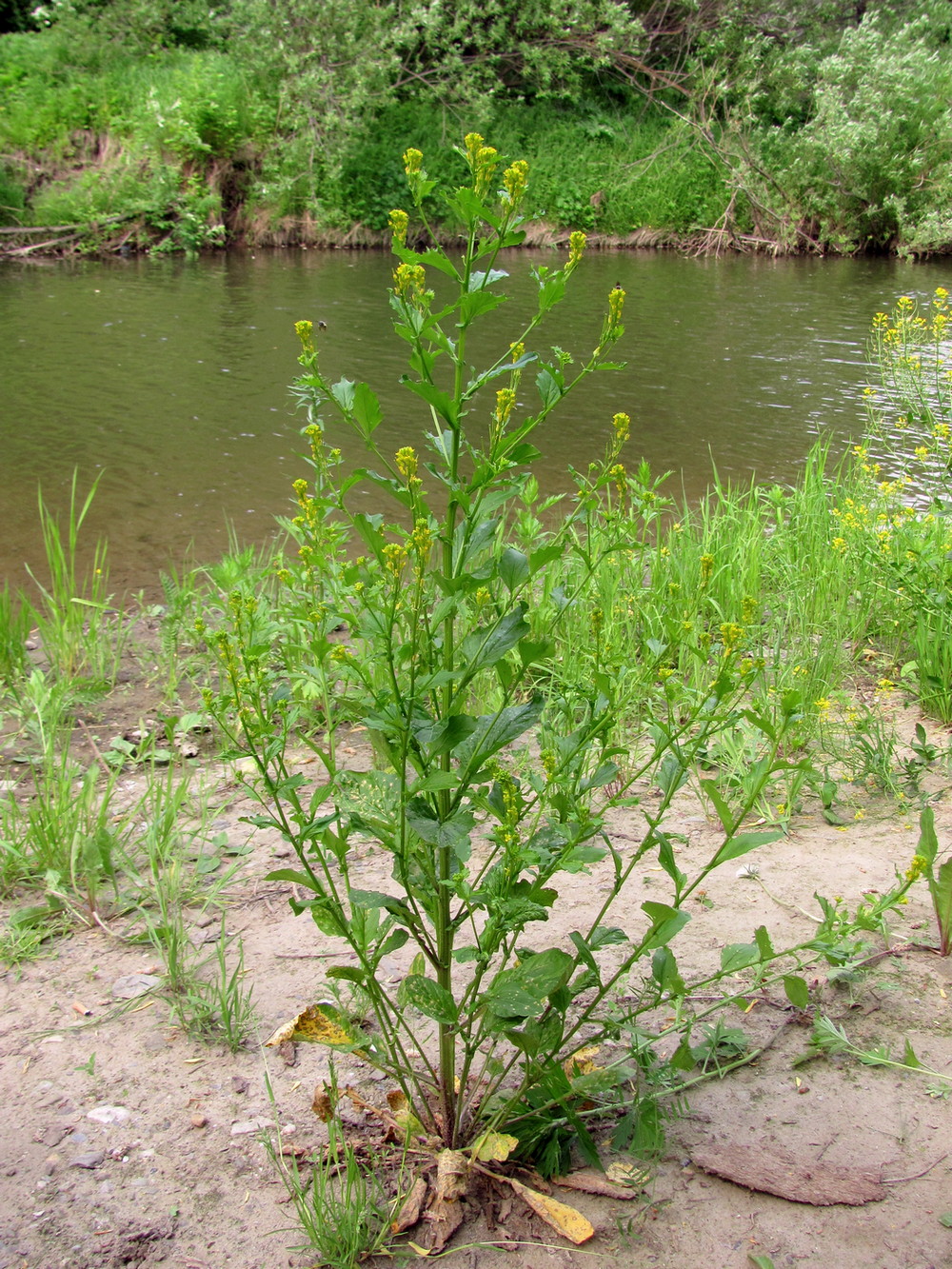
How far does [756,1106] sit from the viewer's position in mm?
1646

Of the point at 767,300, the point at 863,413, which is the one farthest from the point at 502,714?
the point at 767,300

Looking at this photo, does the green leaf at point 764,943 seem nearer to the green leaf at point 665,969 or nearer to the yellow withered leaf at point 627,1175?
the green leaf at point 665,969

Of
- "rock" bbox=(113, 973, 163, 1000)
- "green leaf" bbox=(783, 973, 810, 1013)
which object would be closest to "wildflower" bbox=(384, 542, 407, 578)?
"green leaf" bbox=(783, 973, 810, 1013)

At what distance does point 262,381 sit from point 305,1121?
643 centimetres

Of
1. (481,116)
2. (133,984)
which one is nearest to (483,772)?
(133,984)

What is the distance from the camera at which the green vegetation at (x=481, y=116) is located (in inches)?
511

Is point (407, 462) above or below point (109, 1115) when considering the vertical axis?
above

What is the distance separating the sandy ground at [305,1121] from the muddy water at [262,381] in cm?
288

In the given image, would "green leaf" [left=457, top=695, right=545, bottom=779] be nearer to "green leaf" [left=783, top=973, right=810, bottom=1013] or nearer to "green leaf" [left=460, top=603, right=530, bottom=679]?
"green leaf" [left=460, top=603, right=530, bottom=679]

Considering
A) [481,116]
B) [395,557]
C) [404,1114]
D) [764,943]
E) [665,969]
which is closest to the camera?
[395,557]

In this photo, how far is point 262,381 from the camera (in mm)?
7383

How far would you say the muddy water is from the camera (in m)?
5.46

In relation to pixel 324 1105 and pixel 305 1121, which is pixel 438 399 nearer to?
pixel 324 1105

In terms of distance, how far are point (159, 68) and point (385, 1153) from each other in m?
16.3
